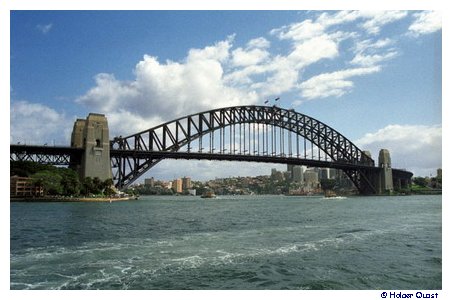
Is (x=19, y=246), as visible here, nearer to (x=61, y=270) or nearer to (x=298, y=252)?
(x=61, y=270)

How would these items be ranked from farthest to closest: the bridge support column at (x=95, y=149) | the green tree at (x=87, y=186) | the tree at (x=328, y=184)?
the tree at (x=328, y=184)
the bridge support column at (x=95, y=149)
the green tree at (x=87, y=186)

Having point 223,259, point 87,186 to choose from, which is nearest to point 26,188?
point 87,186

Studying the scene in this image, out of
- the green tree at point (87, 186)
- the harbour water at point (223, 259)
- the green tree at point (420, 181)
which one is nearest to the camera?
the harbour water at point (223, 259)

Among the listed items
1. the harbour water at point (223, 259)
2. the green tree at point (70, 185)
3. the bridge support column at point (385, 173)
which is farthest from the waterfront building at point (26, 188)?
the bridge support column at point (385, 173)

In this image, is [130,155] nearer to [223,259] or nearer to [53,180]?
[53,180]

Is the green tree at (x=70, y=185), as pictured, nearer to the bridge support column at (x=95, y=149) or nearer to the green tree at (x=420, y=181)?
the bridge support column at (x=95, y=149)
